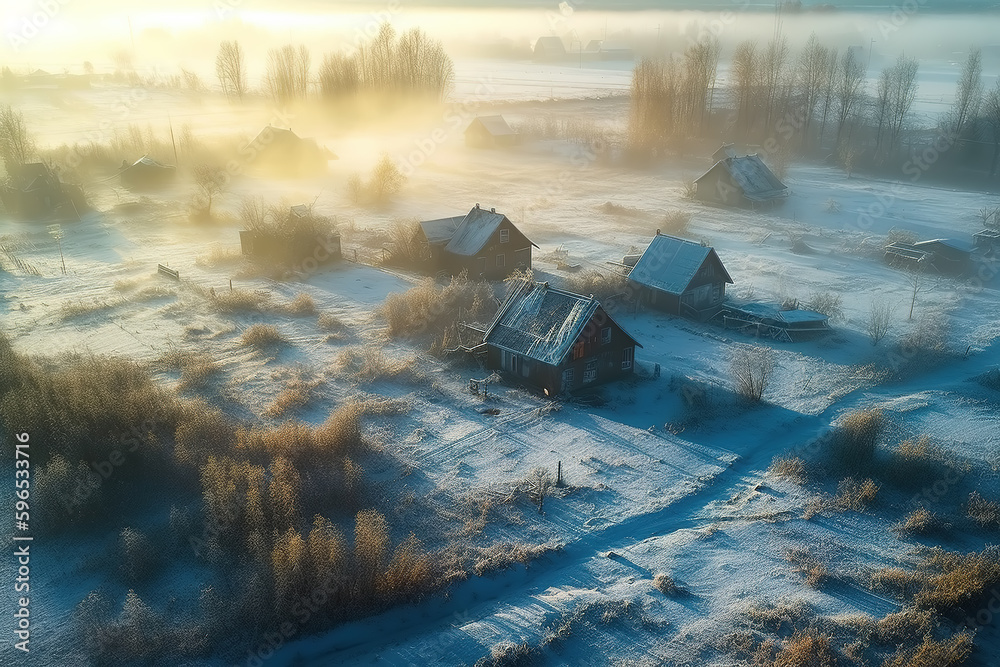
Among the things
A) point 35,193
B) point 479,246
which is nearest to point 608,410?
point 479,246

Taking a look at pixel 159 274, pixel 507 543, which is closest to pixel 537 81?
pixel 159 274

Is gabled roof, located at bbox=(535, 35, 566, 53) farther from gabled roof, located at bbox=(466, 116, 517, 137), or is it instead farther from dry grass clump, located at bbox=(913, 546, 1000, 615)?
dry grass clump, located at bbox=(913, 546, 1000, 615)

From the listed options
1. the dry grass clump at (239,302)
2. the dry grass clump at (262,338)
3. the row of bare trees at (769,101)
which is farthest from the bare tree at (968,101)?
the dry grass clump at (262,338)

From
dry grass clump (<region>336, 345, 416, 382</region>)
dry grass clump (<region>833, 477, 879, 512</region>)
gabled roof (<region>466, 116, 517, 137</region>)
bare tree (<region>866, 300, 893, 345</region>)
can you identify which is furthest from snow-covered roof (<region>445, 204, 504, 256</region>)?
gabled roof (<region>466, 116, 517, 137</region>)

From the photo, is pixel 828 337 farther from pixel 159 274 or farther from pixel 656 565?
pixel 159 274

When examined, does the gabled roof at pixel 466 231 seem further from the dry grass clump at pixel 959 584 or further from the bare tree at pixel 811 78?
the bare tree at pixel 811 78
